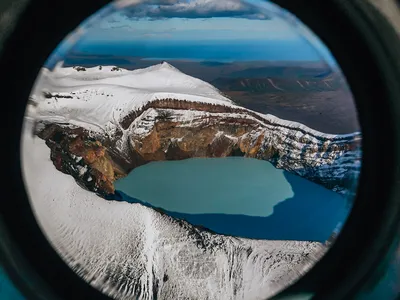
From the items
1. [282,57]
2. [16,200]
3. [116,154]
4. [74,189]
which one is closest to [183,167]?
[116,154]

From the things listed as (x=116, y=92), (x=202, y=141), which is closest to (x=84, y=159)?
(x=116, y=92)

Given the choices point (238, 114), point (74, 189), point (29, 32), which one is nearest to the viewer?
point (29, 32)

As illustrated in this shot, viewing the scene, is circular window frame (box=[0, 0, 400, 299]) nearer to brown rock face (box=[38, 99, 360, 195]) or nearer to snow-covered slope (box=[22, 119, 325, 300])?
snow-covered slope (box=[22, 119, 325, 300])

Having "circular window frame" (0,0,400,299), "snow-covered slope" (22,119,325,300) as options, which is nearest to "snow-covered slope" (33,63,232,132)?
"snow-covered slope" (22,119,325,300)

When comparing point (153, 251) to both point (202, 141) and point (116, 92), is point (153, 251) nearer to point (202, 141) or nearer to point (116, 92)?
point (202, 141)

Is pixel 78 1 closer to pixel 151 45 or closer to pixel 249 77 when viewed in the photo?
pixel 151 45

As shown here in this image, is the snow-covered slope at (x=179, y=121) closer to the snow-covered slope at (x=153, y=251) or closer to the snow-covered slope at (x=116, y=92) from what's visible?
the snow-covered slope at (x=116, y=92)
